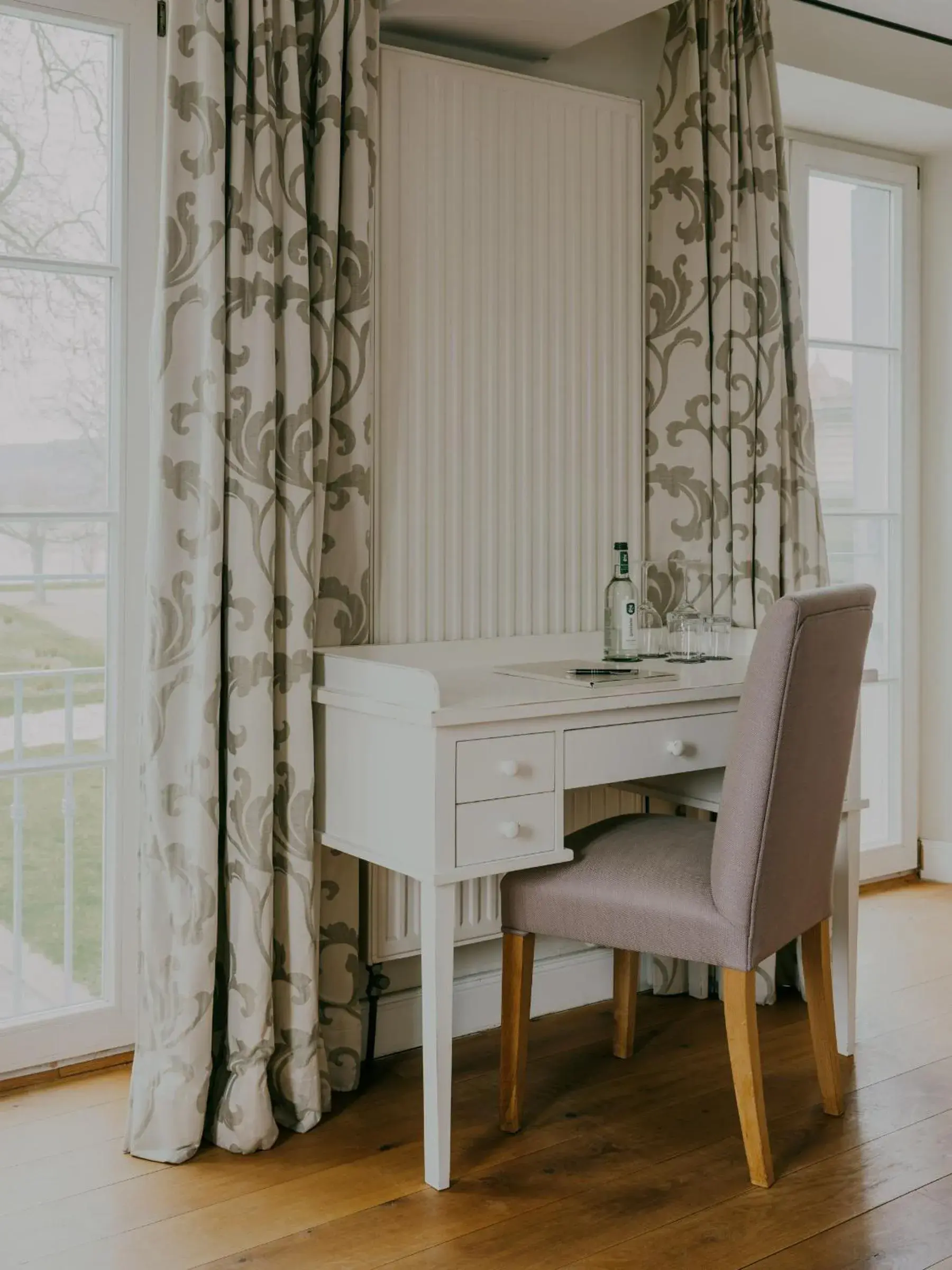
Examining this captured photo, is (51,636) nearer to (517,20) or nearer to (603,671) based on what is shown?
(603,671)

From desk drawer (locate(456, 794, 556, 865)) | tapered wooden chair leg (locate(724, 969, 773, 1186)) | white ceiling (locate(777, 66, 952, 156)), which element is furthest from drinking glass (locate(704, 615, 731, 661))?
white ceiling (locate(777, 66, 952, 156))

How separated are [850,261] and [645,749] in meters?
2.24

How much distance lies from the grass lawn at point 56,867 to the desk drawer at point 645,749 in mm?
995

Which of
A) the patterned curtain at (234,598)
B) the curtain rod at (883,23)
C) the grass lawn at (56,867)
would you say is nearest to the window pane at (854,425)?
the curtain rod at (883,23)

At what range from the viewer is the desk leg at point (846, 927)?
269 centimetres

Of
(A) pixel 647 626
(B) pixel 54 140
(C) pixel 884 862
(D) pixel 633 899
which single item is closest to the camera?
(D) pixel 633 899

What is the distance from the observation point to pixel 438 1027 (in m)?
2.12

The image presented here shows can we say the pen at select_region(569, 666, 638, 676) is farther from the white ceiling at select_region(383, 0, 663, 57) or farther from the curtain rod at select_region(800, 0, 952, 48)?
the curtain rod at select_region(800, 0, 952, 48)

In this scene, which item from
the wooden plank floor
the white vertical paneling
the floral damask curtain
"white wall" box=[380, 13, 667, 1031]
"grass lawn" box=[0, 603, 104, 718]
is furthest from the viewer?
the floral damask curtain

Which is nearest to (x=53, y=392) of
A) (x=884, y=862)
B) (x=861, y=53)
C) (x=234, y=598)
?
(x=234, y=598)

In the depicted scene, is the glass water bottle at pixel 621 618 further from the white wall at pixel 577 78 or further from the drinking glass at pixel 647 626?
the white wall at pixel 577 78

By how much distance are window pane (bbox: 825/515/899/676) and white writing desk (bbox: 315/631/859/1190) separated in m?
1.53

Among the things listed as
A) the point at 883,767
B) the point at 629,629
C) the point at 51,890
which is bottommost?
the point at 51,890

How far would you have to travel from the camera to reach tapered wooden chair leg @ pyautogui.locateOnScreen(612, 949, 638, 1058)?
8.82 feet
